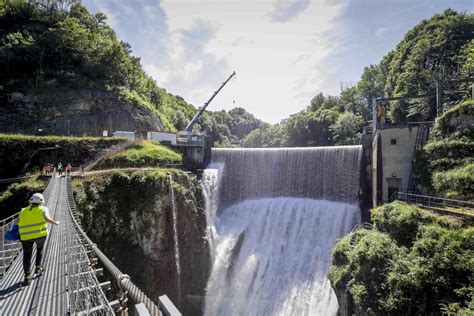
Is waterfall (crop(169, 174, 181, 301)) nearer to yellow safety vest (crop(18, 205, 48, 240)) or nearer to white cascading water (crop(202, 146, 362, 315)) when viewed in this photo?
white cascading water (crop(202, 146, 362, 315))

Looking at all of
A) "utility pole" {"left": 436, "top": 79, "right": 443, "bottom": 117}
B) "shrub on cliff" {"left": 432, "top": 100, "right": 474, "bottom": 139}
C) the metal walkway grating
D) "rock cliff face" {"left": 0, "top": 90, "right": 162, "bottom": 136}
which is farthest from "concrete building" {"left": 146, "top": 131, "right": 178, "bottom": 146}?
"utility pole" {"left": 436, "top": 79, "right": 443, "bottom": 117}

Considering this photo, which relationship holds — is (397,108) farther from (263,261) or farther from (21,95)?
(21,95)

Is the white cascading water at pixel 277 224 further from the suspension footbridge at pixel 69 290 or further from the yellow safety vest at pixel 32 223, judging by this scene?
the yellow safety vest at pixel 32 223

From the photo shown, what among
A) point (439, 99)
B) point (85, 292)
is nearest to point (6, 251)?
point (85, 292)

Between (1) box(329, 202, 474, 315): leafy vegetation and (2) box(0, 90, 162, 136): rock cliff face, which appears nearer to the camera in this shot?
(1) box(329, 202, 474, 315): leafy vegetation

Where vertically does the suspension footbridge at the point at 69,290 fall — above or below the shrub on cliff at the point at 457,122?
below

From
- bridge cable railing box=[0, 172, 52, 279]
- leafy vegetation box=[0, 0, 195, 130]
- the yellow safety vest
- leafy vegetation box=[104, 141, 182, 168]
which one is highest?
leafy vegetation box=[0, 0, 195, 130]

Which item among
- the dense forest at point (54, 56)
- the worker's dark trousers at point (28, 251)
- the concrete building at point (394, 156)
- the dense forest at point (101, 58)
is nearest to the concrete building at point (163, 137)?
the dense forest at point (54, 56)
